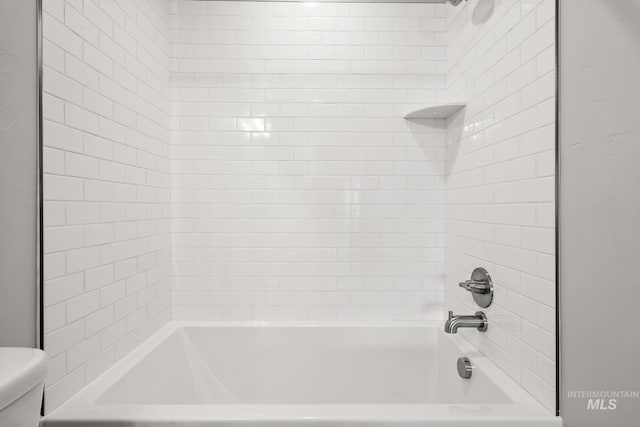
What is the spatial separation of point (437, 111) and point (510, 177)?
0.66 metres

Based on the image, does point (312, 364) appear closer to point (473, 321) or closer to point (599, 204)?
point (473, 321)

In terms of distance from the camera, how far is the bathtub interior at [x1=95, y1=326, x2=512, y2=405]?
179 cm

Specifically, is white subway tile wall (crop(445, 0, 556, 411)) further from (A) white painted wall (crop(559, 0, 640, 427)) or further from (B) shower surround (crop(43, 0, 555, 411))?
(B) shower surround (crop(43, 0, 555, 411))

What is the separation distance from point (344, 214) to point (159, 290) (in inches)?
40.4

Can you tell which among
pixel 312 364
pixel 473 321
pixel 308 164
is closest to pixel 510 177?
pixel 473 321

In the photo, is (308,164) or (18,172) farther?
(308,164)

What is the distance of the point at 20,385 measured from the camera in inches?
28.5

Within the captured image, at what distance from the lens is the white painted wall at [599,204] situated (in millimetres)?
847

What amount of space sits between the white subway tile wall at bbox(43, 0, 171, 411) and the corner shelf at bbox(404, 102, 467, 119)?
1.31 m

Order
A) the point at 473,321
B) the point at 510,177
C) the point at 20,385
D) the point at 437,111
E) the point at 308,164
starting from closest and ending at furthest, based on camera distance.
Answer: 1. the point at 20,385
2. the point at 510,177
3. the point at 473,321
4. the point at 437,111
5. the point at 308,164

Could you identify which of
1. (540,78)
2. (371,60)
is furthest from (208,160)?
(540,78)

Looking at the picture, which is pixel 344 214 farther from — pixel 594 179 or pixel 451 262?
pixel 594 179

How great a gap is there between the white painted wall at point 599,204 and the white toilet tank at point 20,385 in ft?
4.37

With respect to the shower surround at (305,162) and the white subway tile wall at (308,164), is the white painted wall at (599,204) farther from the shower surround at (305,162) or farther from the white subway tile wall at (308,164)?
the white subway tile wall at (308,164)
